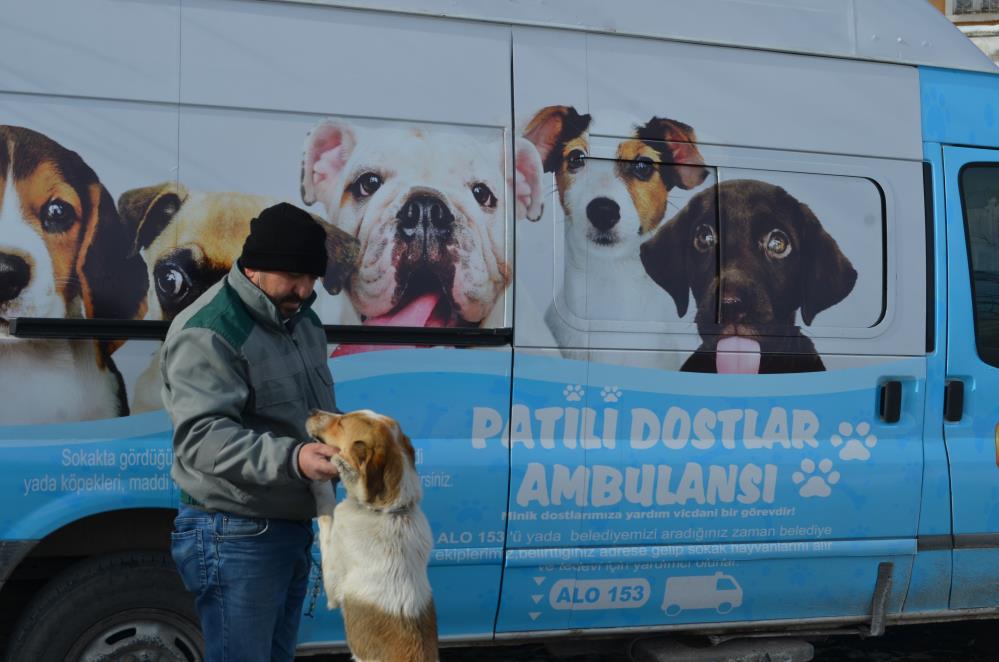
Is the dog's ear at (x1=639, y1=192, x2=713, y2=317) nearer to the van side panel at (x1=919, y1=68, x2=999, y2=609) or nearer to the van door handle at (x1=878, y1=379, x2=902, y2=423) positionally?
the van door handle at (x1=878, y1=379, x2=902, y2=423)

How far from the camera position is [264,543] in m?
2.93

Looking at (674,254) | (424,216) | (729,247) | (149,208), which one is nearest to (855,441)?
(729,247)

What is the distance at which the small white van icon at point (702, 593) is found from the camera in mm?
4309

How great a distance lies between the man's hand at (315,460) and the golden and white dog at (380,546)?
0.04 m

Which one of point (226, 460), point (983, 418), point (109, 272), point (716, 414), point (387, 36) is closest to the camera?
point (226, 460)

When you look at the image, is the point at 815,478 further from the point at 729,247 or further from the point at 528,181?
the point at 528,181

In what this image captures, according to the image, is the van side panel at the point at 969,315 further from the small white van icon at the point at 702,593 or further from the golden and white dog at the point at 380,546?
the golden and white dog at the point at 380,546

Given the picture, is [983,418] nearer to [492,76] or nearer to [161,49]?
[492,76]

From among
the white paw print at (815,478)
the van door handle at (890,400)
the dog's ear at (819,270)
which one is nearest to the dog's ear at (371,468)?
the white paw print at (815,478)

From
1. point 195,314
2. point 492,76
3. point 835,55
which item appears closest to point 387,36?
point 492,76

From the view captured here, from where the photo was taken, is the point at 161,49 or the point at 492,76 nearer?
the point at 161,49

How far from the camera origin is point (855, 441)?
14.6 feet

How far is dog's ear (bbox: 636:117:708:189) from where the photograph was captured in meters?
4.29

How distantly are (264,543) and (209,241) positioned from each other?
4.13ft
